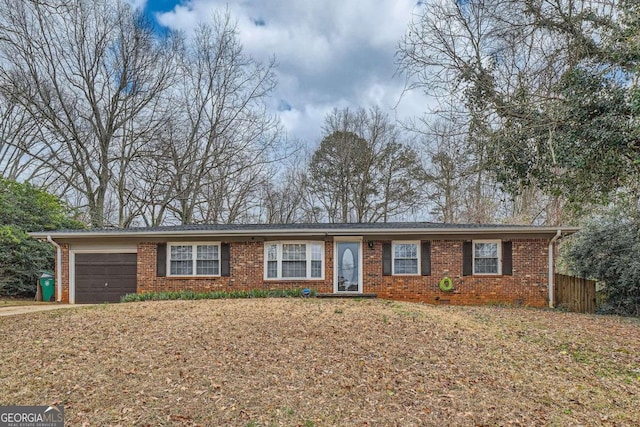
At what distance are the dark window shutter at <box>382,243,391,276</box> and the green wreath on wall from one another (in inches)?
65.2

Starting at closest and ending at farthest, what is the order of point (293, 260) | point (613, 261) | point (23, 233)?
point (613, 261), point (293, 260), point (23, 233)

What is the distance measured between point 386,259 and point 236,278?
4.89 metres

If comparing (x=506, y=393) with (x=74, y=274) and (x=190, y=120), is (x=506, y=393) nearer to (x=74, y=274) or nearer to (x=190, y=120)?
(x=74, y=274)

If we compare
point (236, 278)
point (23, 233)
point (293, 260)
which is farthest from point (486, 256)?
point (23, 233)

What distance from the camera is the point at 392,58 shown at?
8523 millimetres

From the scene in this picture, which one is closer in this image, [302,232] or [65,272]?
[302,232]

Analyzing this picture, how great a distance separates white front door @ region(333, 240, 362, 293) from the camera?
1278 cm

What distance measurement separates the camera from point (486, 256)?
12.5 metres

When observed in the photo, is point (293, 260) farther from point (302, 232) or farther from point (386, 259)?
point (386, 259)

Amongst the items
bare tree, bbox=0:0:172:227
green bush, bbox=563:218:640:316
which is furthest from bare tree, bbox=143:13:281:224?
green bush, bbox=563:218:640:316

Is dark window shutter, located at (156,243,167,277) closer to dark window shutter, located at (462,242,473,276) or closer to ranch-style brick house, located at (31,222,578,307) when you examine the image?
ranch-style brick house, located at (31,222,578,307)

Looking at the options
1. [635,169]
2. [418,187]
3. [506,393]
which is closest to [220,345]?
[506,393]

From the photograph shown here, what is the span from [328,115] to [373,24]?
15.6 m

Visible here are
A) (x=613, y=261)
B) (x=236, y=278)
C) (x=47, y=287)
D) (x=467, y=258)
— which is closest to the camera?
(x=613, y=261)
